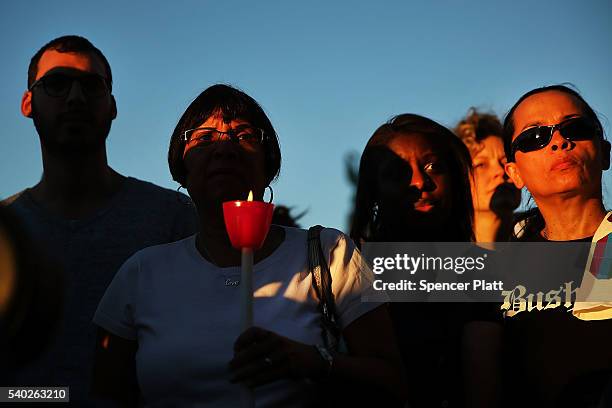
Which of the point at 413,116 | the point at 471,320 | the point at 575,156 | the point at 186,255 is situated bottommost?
the point at 471,320

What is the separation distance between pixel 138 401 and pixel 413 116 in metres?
2.05

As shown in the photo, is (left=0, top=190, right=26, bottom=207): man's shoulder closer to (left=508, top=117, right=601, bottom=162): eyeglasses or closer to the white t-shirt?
the white t-shirt

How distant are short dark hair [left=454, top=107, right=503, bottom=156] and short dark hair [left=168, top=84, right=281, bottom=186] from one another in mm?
2708

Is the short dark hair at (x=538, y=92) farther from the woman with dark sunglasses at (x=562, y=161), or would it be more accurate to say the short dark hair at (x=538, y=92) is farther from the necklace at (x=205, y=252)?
the necklace at (x=205, y=252)

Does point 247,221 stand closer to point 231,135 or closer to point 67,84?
point 231,135

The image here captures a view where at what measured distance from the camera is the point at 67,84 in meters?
3.96

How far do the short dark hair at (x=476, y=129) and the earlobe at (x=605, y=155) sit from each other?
6.87ft

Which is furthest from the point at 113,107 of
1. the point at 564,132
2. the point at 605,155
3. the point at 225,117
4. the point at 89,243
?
the point at 605,155

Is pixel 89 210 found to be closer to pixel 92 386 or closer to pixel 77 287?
pixel 77 287

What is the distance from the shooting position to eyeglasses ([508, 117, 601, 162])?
3.26m

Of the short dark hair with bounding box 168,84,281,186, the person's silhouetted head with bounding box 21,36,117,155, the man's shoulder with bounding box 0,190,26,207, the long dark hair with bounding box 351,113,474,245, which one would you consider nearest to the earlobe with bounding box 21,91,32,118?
the person's silhouetted head with bounding box 21,36,117,155

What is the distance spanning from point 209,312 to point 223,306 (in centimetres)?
5

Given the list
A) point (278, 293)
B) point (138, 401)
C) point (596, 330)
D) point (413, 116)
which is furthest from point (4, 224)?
point (413, 116)

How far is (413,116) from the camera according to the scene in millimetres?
4047
